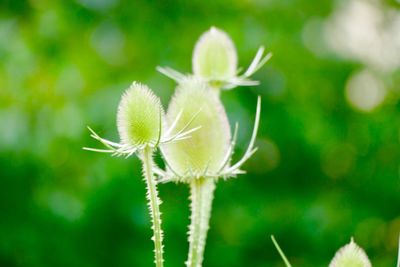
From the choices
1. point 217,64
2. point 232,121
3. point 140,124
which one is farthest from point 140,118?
point 232,121

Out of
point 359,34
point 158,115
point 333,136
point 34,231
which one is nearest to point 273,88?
point 333,136

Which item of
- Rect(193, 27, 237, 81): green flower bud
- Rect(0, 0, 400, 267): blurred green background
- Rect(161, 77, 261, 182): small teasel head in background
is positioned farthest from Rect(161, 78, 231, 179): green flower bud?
Rect(0, 0, 400, 267): blurred green background

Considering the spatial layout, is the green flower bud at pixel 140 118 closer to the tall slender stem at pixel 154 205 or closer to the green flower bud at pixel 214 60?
the tall slender stem at pixel 154 205

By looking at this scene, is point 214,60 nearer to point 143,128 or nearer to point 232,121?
point 143,128

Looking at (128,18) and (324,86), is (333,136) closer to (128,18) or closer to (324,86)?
→ (324,86)

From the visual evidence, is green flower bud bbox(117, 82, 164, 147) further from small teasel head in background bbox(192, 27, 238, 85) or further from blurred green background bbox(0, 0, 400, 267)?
blurred green background bbox(0, 0, 400, 267)

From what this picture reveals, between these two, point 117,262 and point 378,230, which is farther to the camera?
point 378,230

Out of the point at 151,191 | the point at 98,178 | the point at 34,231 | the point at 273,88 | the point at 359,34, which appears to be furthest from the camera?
the point at 359,34
